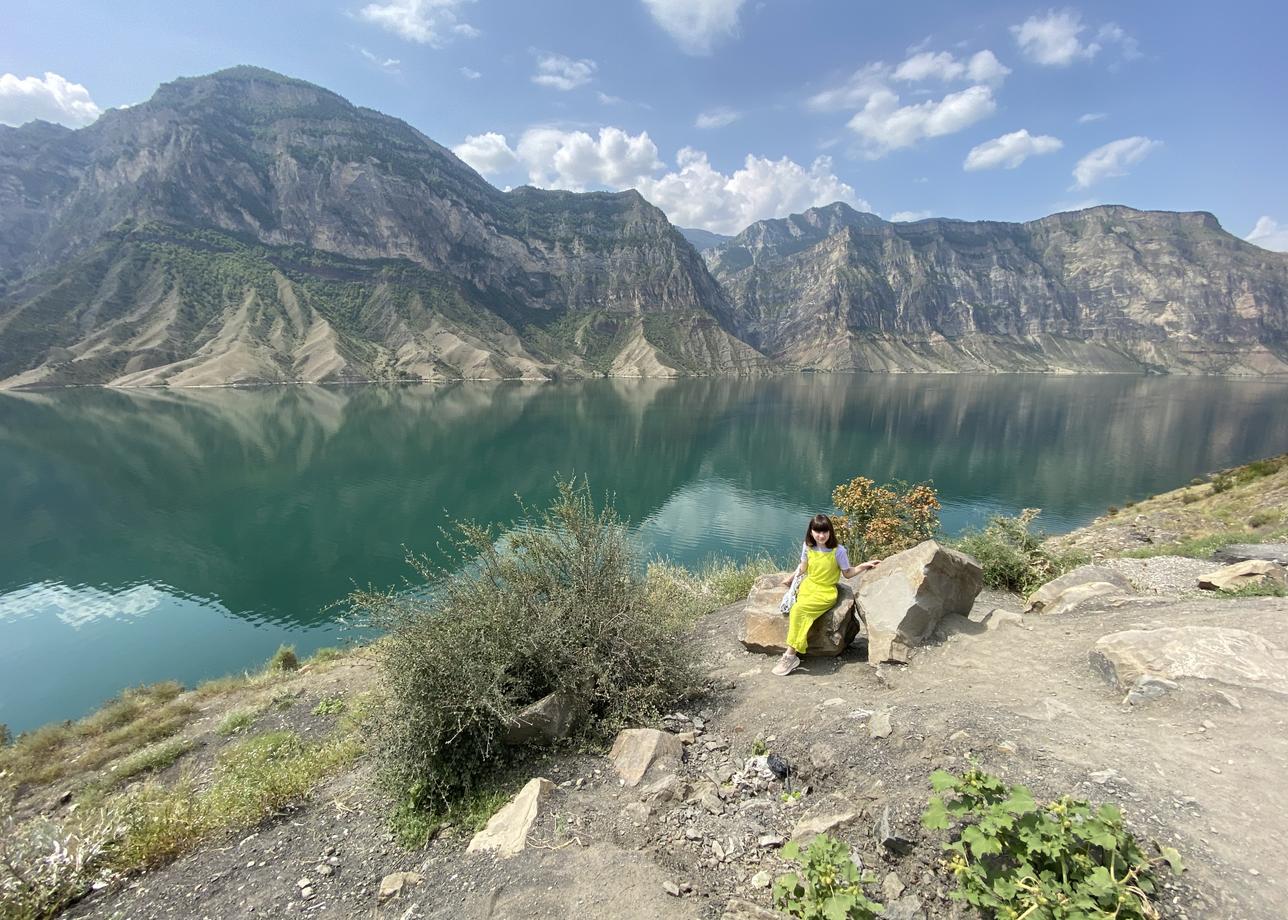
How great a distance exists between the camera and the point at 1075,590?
340 inches

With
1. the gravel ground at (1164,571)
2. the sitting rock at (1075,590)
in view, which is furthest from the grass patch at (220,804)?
the gravel ground at (1164,571)

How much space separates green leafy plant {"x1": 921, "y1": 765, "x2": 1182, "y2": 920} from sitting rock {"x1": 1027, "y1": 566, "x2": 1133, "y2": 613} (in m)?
5.98

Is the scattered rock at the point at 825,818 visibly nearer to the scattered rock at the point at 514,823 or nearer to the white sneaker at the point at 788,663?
the scattered rock at the point at 514,823

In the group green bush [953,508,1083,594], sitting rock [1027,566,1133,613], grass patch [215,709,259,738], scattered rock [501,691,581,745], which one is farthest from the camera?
grass patch [215,709,259,738]

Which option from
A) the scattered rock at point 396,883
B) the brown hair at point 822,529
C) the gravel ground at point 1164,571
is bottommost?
the scattered rock at point 396,883

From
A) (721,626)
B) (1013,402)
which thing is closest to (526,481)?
(721,626)

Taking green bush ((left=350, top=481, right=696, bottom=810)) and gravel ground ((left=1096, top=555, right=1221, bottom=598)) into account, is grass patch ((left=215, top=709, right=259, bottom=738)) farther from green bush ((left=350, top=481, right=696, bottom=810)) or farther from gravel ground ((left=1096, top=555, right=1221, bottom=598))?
gravel ground ((left=1096, top=555, right=1221, bottom=598))

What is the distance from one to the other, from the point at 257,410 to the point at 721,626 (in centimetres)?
10606

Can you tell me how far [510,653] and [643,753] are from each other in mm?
1876

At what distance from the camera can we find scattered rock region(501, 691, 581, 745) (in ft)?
20.7

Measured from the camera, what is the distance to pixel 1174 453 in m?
62.6

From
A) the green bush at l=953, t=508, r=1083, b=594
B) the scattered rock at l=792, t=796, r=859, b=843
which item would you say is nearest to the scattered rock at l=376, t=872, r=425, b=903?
the scattered rock at l=792, t=796, r=859, b=843

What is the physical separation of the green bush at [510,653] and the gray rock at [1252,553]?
10843 mm

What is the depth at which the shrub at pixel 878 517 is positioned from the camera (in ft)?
46.0
